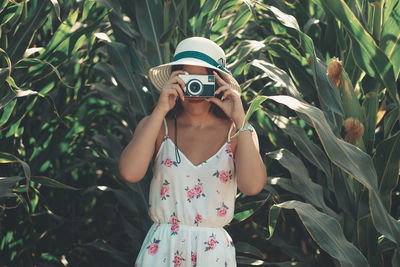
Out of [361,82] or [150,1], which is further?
[150,1]

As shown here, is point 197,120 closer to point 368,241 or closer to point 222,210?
point 222,210

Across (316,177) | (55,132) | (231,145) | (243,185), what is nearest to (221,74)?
(231,145)

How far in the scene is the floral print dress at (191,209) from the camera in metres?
1.38

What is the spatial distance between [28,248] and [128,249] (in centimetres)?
84

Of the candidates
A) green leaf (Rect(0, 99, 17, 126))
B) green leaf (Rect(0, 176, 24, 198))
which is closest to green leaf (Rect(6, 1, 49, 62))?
green leaf (Rect(0, 99, 17, 126))

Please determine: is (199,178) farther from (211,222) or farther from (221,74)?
(221,74)

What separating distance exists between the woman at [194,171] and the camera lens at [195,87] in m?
0.02

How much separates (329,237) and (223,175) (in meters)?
0.30

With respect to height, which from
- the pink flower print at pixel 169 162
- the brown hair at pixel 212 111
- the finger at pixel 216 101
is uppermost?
the finger at pixel 216 101

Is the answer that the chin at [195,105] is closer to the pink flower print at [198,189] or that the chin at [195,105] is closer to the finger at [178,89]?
the finger at [178,89]

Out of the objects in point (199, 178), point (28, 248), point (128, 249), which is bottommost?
point (128, 249)

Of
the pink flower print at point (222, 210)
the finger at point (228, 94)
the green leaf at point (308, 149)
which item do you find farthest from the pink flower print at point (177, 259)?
the green leaf at point (308, 149)

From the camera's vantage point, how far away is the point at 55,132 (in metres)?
2.31

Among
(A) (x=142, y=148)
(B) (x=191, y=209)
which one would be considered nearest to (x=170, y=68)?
(A) (x=142, y=148)
